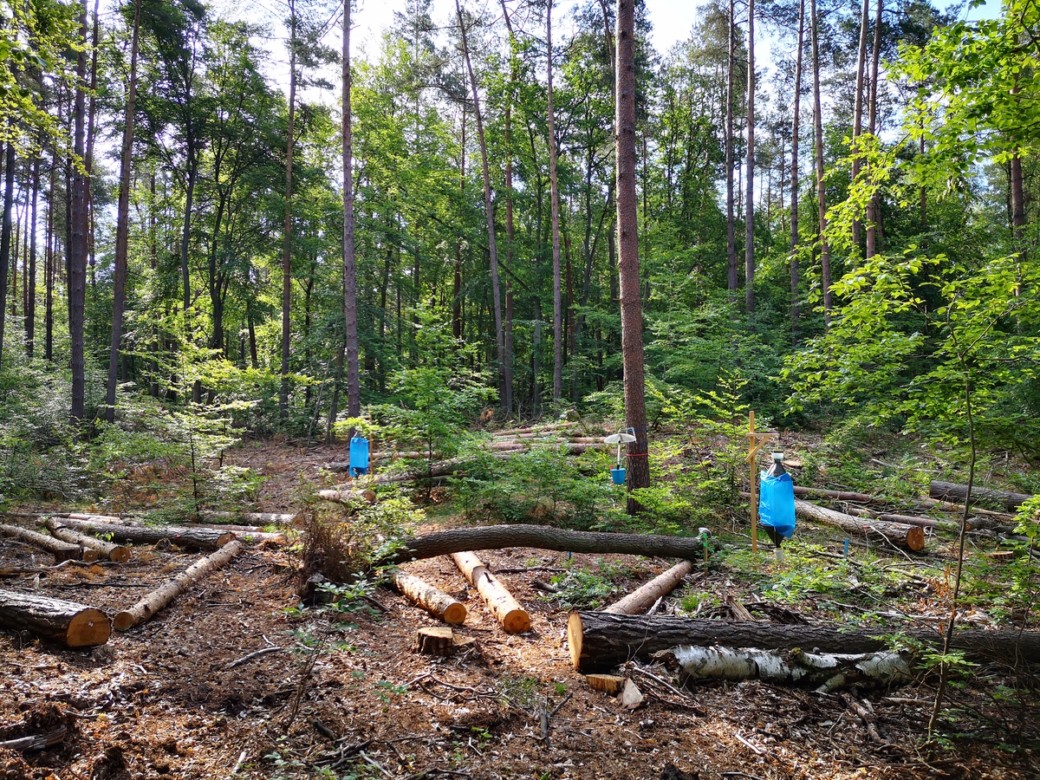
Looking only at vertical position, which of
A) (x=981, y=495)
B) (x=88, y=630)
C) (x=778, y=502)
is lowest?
(x=88, y=630)

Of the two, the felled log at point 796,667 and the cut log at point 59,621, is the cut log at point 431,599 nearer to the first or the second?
the felled log at point 796,667

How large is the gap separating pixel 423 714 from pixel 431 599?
5.72 ft

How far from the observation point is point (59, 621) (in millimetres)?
3713

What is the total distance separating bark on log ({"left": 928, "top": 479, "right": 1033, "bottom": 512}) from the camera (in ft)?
25.0

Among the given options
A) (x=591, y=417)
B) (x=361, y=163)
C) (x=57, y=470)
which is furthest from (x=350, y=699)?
(x=361, y=163)

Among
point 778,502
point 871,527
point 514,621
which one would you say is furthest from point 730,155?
point 514,621

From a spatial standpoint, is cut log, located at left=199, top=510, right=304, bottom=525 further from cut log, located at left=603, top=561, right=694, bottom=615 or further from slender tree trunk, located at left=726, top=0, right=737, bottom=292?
slender tree trunk, located at left=726, top=0, right=737, bottom=292

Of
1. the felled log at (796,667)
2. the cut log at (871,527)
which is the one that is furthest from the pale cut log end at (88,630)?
the cut log at (871,527)

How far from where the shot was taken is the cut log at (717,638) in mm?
3871

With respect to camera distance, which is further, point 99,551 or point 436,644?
point 99,551

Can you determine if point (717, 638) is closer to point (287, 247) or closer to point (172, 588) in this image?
point (172, 588)

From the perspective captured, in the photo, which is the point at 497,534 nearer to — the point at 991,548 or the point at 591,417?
the point at 991,548

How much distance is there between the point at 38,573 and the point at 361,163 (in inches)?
747

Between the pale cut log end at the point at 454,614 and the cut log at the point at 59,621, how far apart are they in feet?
8.12
